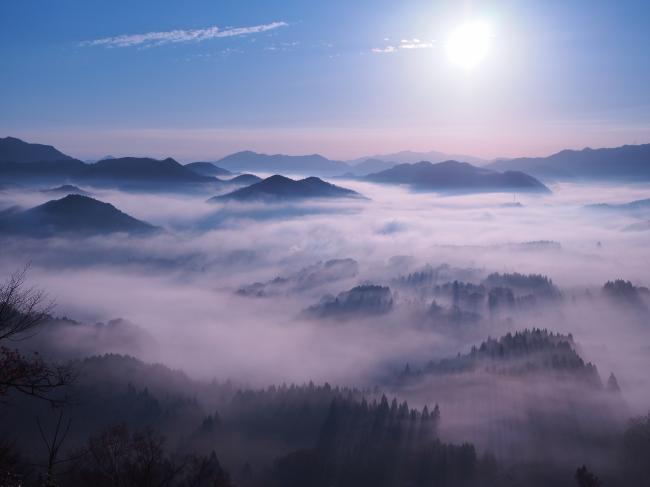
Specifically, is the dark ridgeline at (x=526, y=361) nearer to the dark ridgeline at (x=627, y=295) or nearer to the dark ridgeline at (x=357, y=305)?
the dark ridgeline at (x=357, y=305)

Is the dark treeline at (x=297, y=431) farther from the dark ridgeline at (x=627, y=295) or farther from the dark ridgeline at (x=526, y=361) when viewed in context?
the dark ridgeline at (x=627, y=295)

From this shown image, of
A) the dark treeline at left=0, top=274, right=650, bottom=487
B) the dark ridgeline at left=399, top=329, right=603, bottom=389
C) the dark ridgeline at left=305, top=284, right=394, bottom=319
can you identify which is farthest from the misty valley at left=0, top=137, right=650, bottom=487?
the dark ridgeline at left=305, top=284, right=394, bottom=319

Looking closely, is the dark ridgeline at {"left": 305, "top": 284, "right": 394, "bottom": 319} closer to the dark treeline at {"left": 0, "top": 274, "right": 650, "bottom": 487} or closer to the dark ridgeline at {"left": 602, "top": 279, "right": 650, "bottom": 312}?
the dark treeline at {"left": 0, "top": 274, "right": 650, "bottom": 487}

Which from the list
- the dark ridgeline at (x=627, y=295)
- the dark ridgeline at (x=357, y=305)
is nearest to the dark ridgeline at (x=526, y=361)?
the dark ridgeline at (x=357, y=305)

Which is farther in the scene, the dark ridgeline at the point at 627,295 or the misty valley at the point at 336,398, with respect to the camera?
the dark ridgeline at the point at 627,295

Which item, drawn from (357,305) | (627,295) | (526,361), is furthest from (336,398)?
(627,295)

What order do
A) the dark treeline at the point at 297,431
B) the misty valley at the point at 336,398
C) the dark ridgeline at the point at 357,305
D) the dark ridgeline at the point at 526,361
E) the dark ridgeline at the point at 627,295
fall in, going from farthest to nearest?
1. the dark ridgeline at the point at 357,305
2. the dark ridgeline at the point at 627,295
3. the dark ridgeline at the point at 526,361
4. the dark treeline at the point at 297,431
5. the misty valley at the point at 336,398

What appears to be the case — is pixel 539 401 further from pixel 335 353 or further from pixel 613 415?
pixel 335 353

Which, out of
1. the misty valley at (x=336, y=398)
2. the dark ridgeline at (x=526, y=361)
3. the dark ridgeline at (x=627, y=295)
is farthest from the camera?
the dark ridgeline at (x=627, y=295)

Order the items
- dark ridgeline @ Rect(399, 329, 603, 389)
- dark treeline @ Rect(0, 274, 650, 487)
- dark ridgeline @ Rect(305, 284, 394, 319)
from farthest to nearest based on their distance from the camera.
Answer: dark ridgeline @ Rect(305, 284, 394, 319) < dark ridgeline @ Rect(399, 329, 603, 389) < dark treeline @ Rect(0, 274, 650, 487)

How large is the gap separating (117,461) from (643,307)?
157 m

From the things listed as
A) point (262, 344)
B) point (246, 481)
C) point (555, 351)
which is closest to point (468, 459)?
point (246, 481)

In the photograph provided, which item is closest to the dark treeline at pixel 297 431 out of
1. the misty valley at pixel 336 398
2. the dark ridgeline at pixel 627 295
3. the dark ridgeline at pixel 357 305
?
the misty valley at pixel 336 398

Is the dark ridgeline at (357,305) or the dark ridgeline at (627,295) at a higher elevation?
the dark ridgeline at (627,295)
